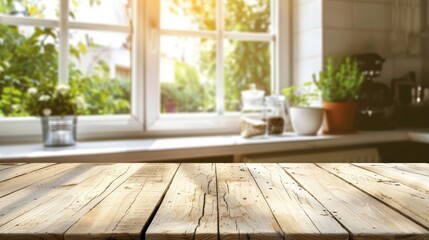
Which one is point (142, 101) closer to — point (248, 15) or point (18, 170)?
point (248, 15)

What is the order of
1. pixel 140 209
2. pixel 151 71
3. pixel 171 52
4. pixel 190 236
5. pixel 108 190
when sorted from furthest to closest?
pixel 171 52
pixel 151 71
pixel 108 190
pixel 140 209
pixel 190 236

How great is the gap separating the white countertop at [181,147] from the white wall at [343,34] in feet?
1.47

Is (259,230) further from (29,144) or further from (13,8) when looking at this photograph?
(13,8)

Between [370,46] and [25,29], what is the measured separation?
1833mm

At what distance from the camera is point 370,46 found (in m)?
2.20

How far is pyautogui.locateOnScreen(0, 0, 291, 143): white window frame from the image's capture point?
5.71 feet

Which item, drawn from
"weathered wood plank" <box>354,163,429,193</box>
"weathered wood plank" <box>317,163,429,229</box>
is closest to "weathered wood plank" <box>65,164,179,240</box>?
"weathered wood plank" <box>317,163,429,229</box>

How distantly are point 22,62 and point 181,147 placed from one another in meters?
0.89

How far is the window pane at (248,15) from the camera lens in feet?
7.09

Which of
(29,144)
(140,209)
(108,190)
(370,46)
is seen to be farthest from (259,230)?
(370,46)

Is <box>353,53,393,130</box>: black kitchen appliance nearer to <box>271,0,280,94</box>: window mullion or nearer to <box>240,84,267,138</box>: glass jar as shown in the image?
<box>271,0,280,94</box>: window mullion

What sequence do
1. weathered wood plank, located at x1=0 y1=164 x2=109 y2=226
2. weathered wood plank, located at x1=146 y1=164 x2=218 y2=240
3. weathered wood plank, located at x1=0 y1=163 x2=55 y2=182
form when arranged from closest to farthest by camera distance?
1. weathered wood plank, located at x1=146 y1=164 x2=218 y2=240
2. weathered wood plank, located at x1=0 y1=164 x2=109 y2=226
3. weathered wood plank, located at x1=0 y1=163 x2=55 y2=182

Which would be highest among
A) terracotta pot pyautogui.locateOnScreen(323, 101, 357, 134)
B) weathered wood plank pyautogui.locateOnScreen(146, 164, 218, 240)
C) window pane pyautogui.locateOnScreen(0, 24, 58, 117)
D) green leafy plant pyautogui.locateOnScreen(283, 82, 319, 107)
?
window pane pyautogui.locateOnScreen(0, 24, 58, 117)

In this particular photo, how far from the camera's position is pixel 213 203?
2.05ft
